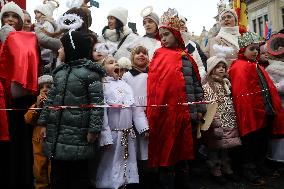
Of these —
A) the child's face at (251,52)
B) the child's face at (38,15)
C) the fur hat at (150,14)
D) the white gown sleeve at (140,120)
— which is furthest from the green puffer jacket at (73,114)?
the child's face at (251,52)

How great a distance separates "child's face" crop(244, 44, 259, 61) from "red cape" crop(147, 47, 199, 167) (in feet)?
5.06

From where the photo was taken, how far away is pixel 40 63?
467 centimetres

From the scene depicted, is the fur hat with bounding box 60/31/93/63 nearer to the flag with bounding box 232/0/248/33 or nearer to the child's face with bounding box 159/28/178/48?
the child's face with bounding box 159/28/178/48

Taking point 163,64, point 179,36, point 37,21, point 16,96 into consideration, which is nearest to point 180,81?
point 163,64

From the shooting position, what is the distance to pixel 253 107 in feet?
16.8

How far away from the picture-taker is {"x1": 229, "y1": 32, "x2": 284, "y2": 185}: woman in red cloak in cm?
505

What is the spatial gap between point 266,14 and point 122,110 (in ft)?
125

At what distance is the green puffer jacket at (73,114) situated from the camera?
3652 millimetres

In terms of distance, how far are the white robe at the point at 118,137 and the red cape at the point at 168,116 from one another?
0.20 meters

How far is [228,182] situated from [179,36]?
83.5 inches

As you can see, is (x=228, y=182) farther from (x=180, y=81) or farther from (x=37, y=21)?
(x=37, y=21)

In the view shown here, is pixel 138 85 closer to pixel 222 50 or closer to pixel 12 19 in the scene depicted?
pixel 12 19

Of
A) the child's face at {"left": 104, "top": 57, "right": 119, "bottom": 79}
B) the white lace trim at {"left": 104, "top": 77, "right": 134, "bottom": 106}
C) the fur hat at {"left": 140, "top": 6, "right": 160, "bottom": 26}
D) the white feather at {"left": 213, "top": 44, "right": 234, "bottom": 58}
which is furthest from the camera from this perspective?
the white feather at {"left": 213, "top": 44, "right": 234, "bottom": 58}

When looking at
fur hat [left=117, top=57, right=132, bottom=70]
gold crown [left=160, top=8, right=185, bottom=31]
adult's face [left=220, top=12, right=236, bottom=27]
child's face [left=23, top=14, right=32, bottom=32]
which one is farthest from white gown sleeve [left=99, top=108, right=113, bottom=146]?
adult's face [left=220, top=12, right=236, bottom=27]
